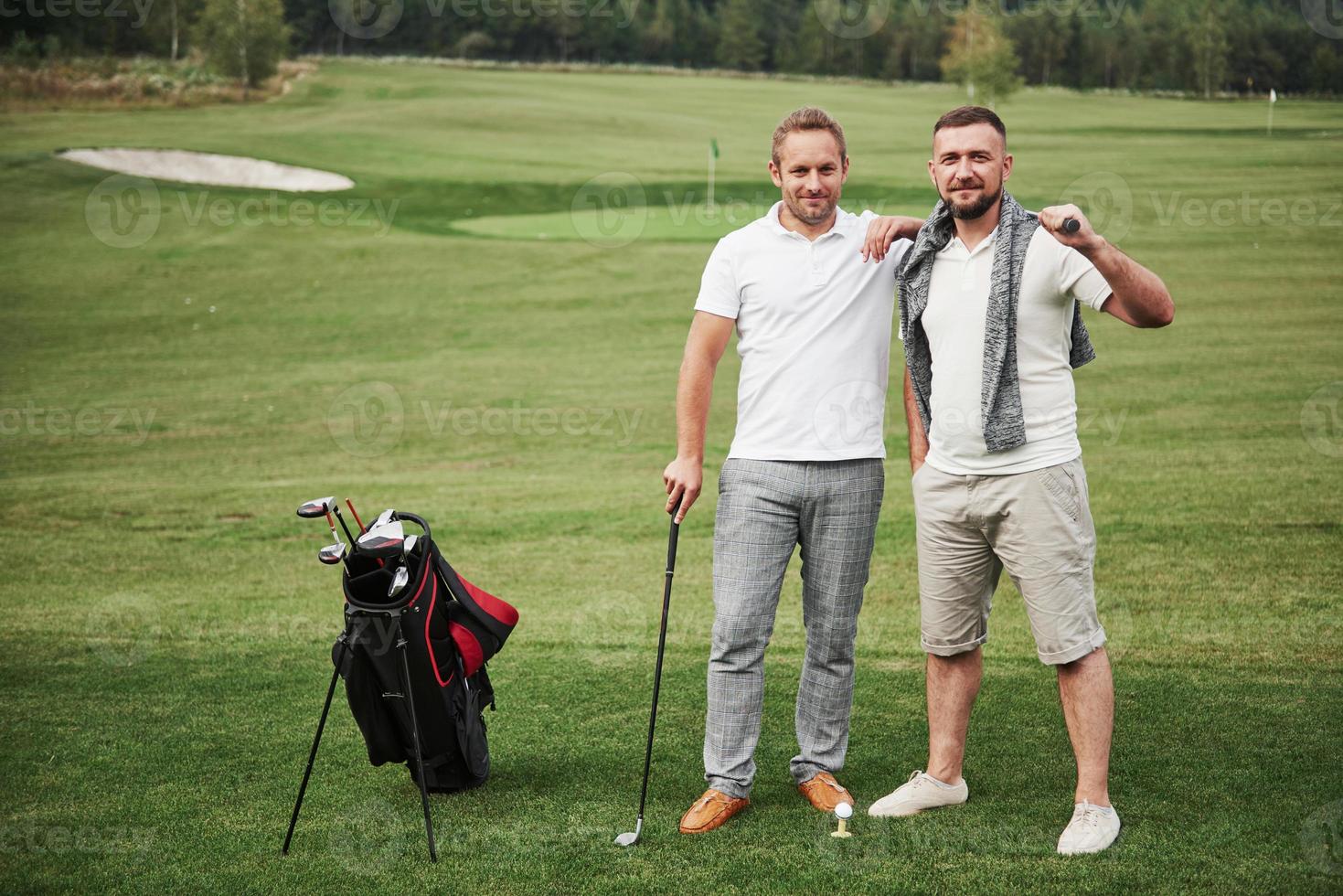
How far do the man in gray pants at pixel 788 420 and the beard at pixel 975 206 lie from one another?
284 mm

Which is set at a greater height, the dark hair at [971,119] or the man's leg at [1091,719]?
the dark hair at [971,119]

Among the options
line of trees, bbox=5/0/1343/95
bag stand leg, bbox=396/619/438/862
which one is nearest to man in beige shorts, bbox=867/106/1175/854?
bag stand leg, bbox=396/619/438/862

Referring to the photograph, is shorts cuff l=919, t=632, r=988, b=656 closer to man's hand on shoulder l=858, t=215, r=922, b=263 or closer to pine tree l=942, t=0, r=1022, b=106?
man's hand on shoulder l=858, t=215, r=922, b=263

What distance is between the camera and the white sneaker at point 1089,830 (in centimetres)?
355

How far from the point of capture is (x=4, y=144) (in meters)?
25.1

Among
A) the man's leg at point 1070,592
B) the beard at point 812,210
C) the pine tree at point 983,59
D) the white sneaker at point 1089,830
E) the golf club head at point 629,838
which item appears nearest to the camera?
the white sneaker at point 1089,830

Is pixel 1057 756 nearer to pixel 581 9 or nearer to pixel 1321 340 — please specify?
pixel 1321 340

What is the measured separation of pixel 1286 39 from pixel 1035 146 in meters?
6.95

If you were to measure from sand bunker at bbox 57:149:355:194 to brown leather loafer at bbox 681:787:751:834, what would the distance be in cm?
2203

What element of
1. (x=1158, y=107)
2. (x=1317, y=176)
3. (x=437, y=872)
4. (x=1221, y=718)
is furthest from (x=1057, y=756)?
(x=1158, y=107)

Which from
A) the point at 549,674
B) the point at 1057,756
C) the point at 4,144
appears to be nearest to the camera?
the point at 1057,756

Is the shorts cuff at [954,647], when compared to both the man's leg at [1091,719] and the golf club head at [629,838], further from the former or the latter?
the golf club head at [629,838]

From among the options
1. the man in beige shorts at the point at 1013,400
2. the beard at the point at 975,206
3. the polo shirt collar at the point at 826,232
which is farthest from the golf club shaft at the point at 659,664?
the beard at the point at 975,206

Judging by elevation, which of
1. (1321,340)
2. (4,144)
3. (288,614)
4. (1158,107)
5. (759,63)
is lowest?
(288,614)
